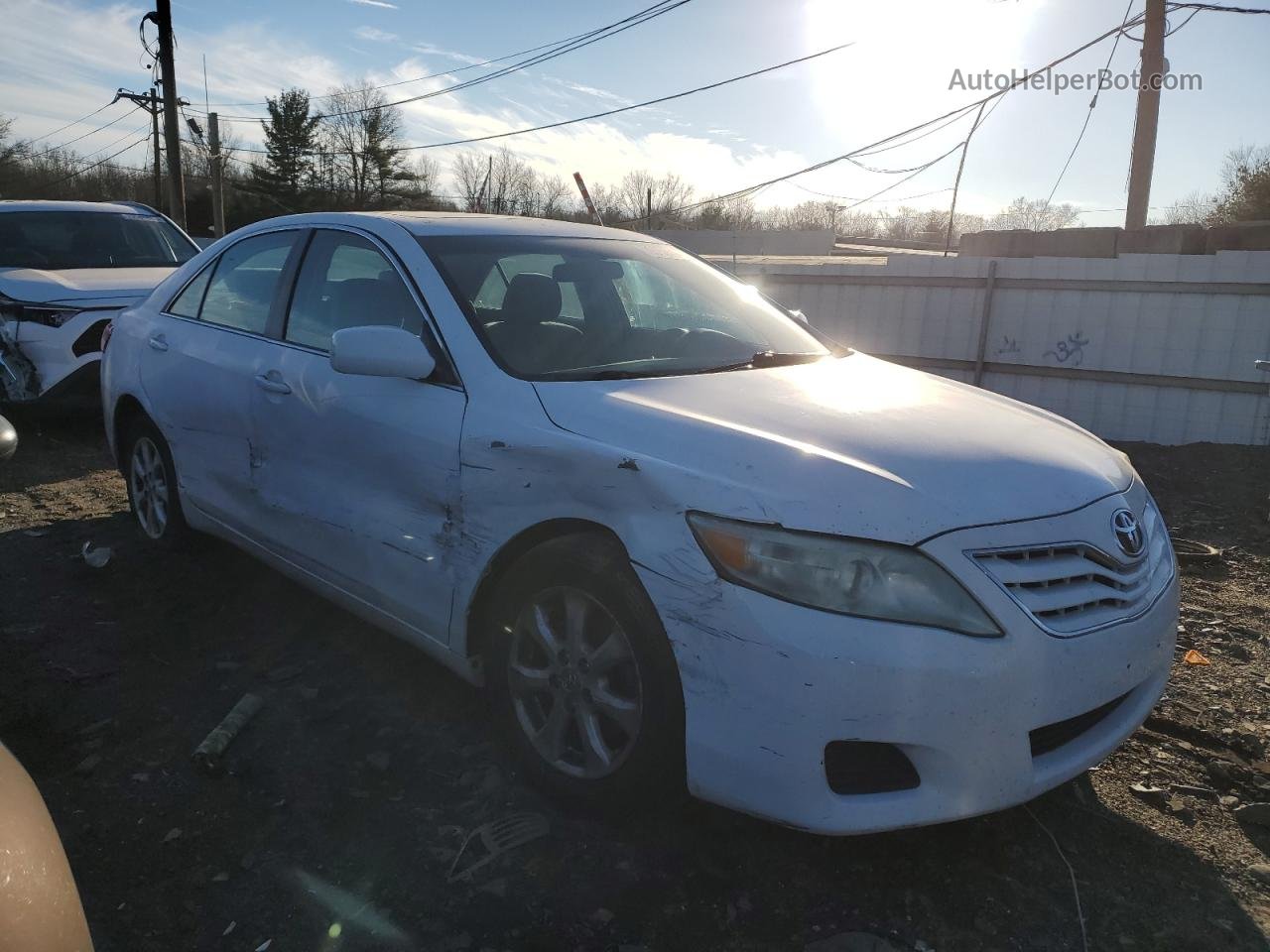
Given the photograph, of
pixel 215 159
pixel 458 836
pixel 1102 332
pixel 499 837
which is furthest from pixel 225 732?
pixel 215 159

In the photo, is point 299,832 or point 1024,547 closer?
point 1024,547

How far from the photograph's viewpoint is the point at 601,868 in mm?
2357

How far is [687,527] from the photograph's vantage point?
2.15 m

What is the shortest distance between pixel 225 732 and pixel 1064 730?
2416 millimetres

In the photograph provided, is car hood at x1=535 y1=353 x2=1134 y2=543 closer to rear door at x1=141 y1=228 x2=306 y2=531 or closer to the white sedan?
the white sedan

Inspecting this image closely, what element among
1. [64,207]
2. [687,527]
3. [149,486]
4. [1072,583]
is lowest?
[149,486]

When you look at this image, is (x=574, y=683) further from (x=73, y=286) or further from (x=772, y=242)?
(x=772, y=242)

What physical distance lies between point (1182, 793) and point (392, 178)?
184 ft

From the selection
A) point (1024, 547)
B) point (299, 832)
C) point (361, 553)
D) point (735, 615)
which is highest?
point (1024, 547)

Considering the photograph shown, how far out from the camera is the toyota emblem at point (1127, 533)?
2.33 m

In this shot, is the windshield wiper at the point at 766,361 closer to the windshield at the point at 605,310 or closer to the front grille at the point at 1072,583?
the windshield at the point at 605,310

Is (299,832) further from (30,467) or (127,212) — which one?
(127,212)

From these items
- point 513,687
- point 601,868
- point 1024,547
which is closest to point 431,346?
point 513,687

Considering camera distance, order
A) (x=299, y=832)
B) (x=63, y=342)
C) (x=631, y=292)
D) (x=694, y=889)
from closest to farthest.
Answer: (x=694, y=889) → (x=299, y=832) → (x=631, y=292) → (x=63, y=342)
